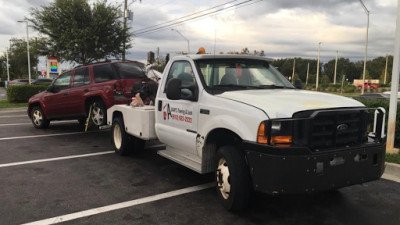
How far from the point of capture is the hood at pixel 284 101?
11.9 feet

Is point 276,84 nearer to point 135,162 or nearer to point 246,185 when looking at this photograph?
point 246,185

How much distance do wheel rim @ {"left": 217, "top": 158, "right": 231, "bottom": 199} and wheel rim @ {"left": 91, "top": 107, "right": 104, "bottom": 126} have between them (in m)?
5.16

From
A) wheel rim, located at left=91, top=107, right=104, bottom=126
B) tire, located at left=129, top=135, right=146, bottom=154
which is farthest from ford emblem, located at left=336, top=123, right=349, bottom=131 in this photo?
wheel rim, located at left=91, top=107, right=104, bottom=126

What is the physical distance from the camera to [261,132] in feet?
11.9

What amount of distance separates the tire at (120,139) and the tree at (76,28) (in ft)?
46.8

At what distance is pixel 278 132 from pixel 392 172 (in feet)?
11.6

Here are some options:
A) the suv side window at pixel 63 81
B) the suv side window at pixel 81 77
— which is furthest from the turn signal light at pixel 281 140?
the suv side window at pixel 63 81

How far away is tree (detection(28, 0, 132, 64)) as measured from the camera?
20.2m

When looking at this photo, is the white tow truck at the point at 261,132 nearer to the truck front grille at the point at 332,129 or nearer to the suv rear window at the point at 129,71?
the truck front grille at the point at 332,129

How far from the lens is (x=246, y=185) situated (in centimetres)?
397

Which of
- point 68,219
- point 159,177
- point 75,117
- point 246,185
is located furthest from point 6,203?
point 75,117

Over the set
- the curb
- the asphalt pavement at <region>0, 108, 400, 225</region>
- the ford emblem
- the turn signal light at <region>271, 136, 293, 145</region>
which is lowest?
the asphalt pavement at <region>0, 108, 400, 225</region>

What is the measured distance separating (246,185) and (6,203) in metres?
3.16

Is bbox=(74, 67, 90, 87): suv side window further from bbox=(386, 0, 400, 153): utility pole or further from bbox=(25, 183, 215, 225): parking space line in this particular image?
bbox=(386, 0, 400, 153): utility pole
